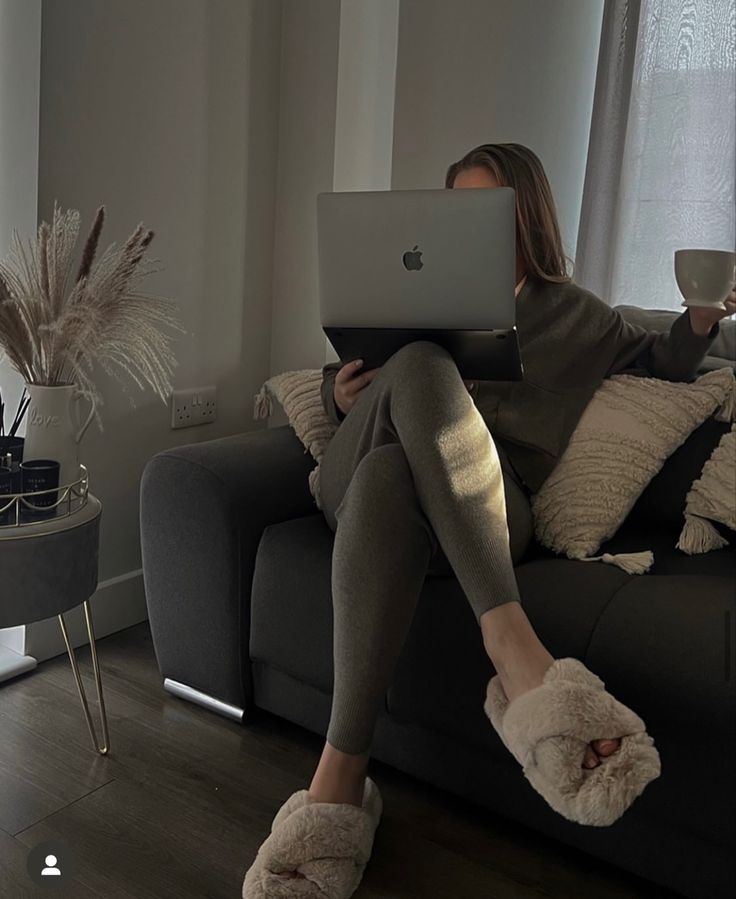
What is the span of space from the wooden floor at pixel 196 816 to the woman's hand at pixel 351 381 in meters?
0.62

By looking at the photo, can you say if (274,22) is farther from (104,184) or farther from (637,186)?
(637,186)

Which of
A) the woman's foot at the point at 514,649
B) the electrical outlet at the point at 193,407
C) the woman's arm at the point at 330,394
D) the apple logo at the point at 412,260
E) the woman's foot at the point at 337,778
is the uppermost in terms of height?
the apple logo at the point at 412,260

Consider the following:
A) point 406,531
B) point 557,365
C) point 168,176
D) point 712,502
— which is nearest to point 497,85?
point 168,176

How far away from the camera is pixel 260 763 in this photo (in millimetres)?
1738

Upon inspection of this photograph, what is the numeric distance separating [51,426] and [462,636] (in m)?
0.75

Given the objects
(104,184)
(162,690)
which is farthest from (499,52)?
(162,690)

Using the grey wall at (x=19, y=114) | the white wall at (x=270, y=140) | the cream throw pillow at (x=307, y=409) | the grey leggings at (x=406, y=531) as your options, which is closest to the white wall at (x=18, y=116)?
the grey wall at (x=19, y=114)

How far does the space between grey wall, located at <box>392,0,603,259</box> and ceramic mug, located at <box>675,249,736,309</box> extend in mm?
895

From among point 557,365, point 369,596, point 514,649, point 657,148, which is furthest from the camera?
point 657,148

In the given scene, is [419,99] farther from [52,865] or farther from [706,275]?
[52,865]

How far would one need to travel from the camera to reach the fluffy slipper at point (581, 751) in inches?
46.8

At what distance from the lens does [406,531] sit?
141 cm

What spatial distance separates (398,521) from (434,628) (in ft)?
0.72

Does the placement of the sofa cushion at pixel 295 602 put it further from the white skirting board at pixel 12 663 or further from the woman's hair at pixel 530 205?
the woman's hair at pixel 530 205
